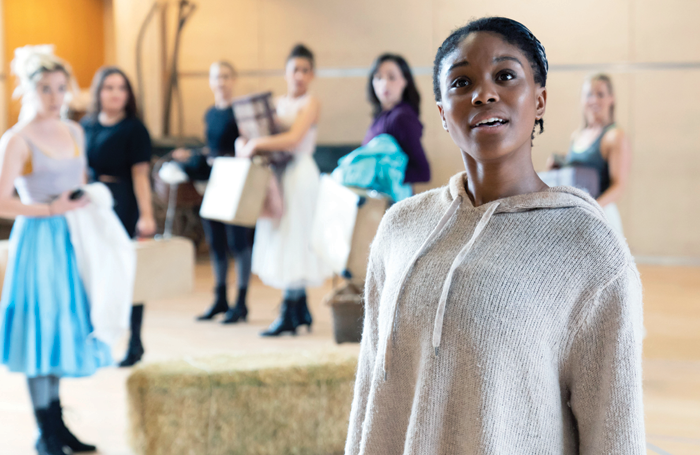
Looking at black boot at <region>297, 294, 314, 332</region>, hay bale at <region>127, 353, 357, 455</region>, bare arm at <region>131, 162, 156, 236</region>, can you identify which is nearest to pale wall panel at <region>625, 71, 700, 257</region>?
black boot at <region>297, 294, 314, 332</region>

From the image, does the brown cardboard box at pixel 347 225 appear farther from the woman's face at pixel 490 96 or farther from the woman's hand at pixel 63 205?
the woman's face at pixel 490 96

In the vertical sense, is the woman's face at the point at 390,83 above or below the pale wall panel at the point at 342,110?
above

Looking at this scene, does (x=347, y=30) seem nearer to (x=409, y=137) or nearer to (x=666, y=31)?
(x=666, y=31)

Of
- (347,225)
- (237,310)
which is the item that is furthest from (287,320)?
(347,225)

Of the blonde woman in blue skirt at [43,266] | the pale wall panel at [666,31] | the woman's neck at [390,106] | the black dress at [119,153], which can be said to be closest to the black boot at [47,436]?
the blonde woman in blue skirt at [43,266]

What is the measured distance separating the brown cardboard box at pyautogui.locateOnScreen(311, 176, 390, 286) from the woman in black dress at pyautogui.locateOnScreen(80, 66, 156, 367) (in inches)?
35.2

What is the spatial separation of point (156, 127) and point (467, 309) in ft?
22.7

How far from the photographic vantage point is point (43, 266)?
2.50 metres

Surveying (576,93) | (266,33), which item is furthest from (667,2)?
(266,33)

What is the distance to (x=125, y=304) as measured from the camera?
2643 millimetres

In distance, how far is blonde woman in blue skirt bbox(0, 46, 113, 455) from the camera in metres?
2.48

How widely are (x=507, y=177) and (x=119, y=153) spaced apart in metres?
2.80

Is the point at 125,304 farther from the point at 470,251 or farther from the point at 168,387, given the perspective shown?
the point at 470,251

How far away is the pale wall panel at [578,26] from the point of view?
6.55 m
